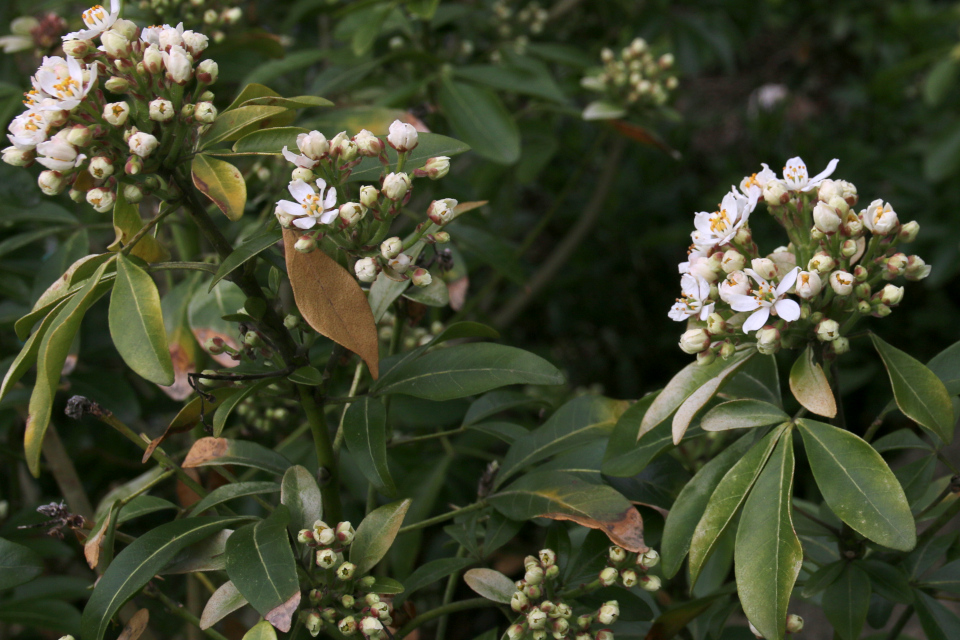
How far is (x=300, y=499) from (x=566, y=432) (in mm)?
454

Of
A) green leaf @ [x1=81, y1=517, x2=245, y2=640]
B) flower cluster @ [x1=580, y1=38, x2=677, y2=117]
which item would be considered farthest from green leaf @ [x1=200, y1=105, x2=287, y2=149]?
flower cluster @ [x1=580, y1=38, x2=677, y2=117]

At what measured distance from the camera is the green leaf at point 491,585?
1.18m

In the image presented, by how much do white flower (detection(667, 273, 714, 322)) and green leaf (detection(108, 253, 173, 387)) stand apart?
2.17ft

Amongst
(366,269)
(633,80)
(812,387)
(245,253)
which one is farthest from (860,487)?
(633,80)

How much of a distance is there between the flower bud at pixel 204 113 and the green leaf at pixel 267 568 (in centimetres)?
52

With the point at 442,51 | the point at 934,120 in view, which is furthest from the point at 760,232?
the point at 442,51

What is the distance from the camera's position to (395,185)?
100 centimetres

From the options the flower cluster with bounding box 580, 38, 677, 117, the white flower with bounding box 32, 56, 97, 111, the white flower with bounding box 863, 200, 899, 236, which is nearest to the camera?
the white flower with bounding box 32, 56, 97, 111

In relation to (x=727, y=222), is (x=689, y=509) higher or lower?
lower

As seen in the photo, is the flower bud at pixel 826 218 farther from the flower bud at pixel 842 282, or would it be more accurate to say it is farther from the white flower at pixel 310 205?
the white flower at pixel 310 205

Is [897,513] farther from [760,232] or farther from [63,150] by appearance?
[760,232]

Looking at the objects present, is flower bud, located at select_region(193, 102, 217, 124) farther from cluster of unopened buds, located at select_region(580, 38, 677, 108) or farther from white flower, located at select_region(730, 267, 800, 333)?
cluster of unopened buds, located at select_region(580, 38, 677, 108)

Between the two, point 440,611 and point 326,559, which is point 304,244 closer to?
point 326,559

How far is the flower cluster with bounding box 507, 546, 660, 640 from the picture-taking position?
1.10m
